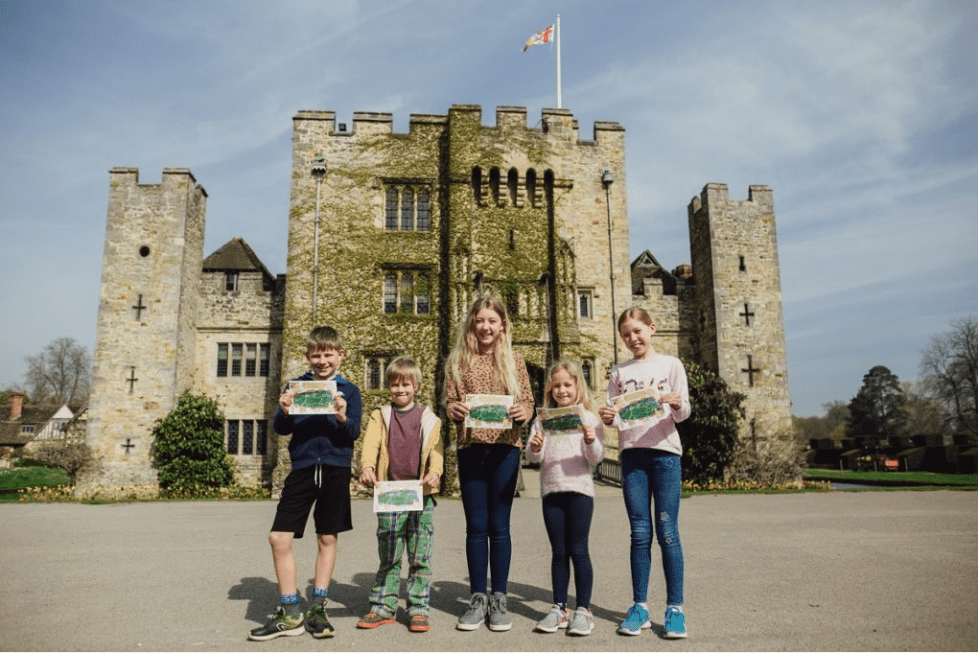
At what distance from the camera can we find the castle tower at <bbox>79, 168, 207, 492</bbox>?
63.1 ft

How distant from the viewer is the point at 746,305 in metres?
22.1

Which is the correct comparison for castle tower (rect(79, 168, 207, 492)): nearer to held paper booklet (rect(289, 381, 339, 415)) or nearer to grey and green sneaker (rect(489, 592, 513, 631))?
held paper booklet (rect(289, 381, 339, 415))

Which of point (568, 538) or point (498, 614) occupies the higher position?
point (568, 538)

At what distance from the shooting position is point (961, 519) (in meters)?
10.2

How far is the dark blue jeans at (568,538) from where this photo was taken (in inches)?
171

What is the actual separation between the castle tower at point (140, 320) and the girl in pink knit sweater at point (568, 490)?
1846cm

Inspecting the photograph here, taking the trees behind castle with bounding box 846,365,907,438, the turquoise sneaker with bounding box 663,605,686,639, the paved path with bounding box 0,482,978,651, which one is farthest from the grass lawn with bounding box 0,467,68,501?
the trees behind castle with bounding box 846,365,907,438

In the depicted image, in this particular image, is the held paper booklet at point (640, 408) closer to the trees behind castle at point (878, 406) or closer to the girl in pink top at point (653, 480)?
the girl in pink top at point (653, 480)

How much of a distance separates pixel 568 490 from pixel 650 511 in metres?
0.61

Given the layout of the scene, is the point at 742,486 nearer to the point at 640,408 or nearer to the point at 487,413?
the point at 640,408

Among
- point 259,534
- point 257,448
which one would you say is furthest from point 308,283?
point 259,534

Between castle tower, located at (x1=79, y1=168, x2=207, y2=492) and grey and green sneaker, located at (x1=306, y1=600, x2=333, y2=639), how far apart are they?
58.2 feet

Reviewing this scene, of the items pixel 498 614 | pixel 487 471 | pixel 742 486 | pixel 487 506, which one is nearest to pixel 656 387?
pixel 487 471

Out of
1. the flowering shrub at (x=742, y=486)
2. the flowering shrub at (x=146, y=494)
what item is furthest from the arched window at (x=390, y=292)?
the flowering shrub at (x=742, y=486)
